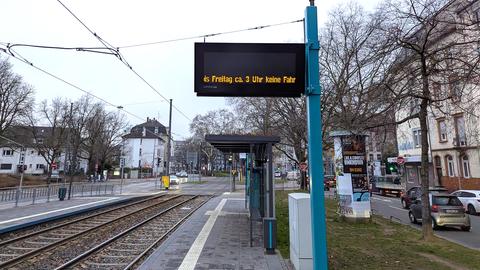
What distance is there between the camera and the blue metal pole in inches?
221

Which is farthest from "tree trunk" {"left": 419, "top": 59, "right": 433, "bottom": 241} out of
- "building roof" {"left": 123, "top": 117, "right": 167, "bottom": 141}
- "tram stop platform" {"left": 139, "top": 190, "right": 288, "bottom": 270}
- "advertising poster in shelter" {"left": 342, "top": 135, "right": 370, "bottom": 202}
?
"building roof" {"left": 123, "top": 117, "right": 167, "bottom": 141}

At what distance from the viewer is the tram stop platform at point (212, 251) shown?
7.86 m

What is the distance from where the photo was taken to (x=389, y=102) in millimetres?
11852

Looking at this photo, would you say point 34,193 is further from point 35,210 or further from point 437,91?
point 437,91

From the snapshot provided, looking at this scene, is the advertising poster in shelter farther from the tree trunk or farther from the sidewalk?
the sidewalk

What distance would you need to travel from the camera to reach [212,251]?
9.33 metres

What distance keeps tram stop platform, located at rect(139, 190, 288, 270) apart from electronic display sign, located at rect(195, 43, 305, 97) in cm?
382

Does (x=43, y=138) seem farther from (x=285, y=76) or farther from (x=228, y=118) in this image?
(x=285, y=76)

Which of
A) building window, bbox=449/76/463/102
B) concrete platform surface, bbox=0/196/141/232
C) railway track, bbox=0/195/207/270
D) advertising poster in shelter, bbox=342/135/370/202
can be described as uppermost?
building window, bbox=449/76/463/102

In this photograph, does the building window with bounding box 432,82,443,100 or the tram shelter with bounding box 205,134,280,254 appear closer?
the tram shelter with bounding box 205,134,280,254

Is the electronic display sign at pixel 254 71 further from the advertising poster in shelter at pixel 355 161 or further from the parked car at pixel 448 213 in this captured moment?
the parked car at pixel 448 213

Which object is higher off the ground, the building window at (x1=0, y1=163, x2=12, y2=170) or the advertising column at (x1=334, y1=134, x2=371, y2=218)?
the building window at (x1=0, y1=163, x2=12, y2=170)

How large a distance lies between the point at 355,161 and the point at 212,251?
31.6 feet

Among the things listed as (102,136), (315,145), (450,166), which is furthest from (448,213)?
(102,136)
